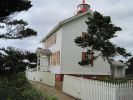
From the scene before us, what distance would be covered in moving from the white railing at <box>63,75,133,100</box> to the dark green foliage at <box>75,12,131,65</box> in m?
3.68

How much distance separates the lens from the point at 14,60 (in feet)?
44.3

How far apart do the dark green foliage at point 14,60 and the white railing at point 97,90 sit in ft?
13.4

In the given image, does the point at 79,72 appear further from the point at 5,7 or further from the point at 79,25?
the point at 5,7

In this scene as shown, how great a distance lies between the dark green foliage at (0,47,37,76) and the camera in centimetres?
1326

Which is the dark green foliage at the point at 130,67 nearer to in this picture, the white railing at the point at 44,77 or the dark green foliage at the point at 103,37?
the white railing at the point at 44,77

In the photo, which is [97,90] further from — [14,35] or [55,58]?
[55,58]

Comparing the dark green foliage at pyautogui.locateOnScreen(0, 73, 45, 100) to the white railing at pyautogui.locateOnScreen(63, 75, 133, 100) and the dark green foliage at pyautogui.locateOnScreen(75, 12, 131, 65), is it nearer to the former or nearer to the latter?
the white railing at pyautogui.locateOnScreen(63, 75, 133, 100)

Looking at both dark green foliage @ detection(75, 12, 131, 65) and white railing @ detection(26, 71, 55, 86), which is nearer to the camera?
dark green foliage @ detection(75, 12, 131, 65)

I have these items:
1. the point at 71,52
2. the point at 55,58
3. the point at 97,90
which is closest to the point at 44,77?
the point at 71,52

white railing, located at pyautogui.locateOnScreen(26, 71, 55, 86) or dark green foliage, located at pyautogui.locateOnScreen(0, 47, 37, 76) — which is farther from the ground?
dark green foliage, located at pyautogui.locateOnScreen(0, 47, 37, 76)

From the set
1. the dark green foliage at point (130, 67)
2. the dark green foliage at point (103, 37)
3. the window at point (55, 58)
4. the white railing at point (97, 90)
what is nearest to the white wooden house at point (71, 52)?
the window at point (55, 58)

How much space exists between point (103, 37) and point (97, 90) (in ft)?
24.4

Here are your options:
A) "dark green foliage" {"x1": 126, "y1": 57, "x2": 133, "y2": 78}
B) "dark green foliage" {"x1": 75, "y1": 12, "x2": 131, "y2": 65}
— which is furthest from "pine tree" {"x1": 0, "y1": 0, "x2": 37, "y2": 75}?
"dark green foliage" {"x1": 126, "y1": 57, "x2": 133, "y2": 78}

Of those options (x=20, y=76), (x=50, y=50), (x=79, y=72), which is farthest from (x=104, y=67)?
(x=20, y=76)
